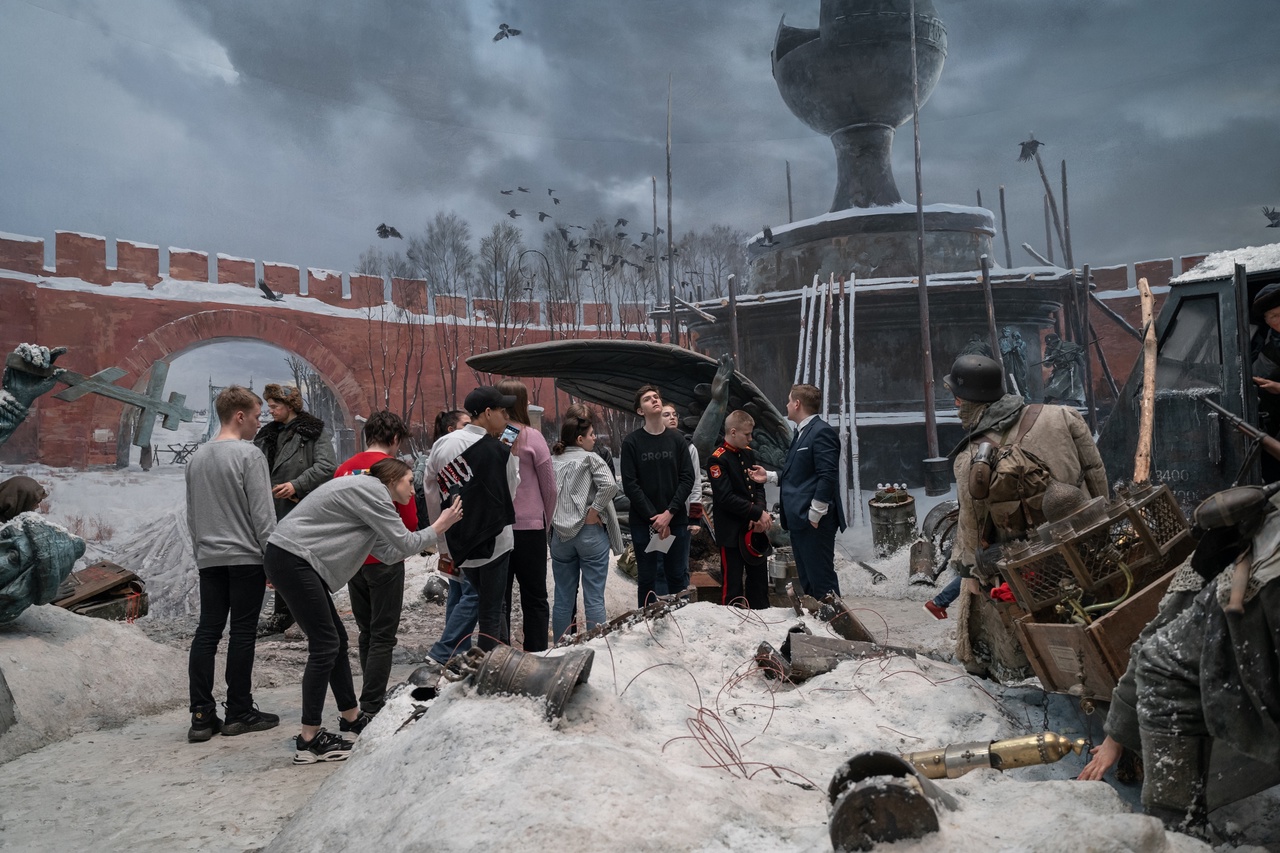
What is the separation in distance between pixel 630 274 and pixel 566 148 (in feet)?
A: 10.4

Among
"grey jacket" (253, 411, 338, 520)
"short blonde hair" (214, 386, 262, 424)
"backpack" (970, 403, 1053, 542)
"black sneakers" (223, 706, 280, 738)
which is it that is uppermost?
"short blonde hair" (214, 386, 262, 424)

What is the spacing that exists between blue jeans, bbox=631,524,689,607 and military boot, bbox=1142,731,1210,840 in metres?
3.35

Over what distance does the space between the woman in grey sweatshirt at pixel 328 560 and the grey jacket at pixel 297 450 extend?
1.92 metres

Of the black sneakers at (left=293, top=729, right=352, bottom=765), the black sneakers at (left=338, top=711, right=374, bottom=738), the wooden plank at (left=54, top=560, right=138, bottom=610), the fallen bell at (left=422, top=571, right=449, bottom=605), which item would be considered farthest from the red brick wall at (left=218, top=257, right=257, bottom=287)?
the black sneakers at (left=293, top=729, right=352, bottom=765)

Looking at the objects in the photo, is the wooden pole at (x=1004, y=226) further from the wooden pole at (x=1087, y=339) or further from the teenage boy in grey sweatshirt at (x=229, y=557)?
the teenage boy in grey sweatshirt at (x=229, y=557)

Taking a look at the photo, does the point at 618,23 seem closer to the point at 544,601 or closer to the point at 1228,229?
the point at 1228,229

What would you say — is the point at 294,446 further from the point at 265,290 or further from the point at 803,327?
the point at 803,327

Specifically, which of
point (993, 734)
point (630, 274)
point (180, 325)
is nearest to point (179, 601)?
point (180, 325)

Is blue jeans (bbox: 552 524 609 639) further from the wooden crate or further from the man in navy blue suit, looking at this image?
the wooden crate

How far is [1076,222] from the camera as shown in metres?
14.3

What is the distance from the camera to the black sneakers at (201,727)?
3.70 metres

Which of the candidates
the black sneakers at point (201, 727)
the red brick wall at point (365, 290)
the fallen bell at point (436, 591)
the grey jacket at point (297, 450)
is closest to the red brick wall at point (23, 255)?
the red brick wall at point (365, 290)

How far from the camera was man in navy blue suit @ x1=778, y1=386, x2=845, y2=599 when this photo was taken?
4965mm

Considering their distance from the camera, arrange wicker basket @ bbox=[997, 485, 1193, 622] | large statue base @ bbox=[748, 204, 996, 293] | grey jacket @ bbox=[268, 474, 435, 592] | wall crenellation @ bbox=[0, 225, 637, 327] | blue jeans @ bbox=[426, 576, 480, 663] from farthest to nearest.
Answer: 1. large statue base @ bbox=[748, 204, 996, 293]
2. wall crenellation @ bbox=[0, 225, 637, 327]
3. blue jeans @ bbox=[426, 576, 480, 663]
4. grey jacket @ bbox=[268, 474, 435, 592]
5. wicker basket @ bbox=[997, 485, 1193, 622]
